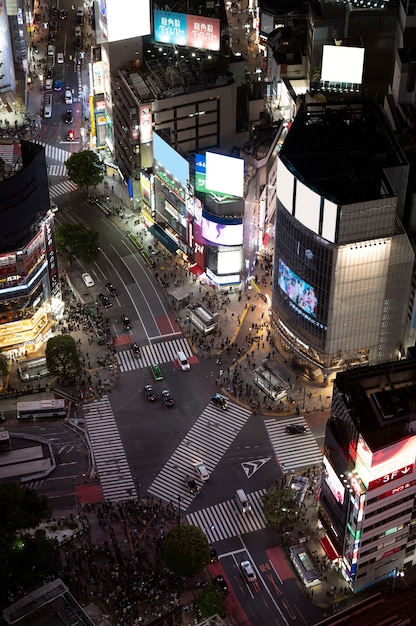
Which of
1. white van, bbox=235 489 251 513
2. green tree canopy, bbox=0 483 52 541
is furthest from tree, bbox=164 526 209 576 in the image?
green tree canopy, bbox=0 483 52 541

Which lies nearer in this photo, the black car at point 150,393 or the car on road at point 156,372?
the black car at point 150,393

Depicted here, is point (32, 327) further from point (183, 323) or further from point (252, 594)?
point (252, 594)

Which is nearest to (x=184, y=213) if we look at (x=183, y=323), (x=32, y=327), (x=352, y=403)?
(x=183, y=323)

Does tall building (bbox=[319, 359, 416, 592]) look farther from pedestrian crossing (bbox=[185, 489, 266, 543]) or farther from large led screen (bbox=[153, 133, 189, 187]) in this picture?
large led screen (bbox=[153, 133, 189, 187])

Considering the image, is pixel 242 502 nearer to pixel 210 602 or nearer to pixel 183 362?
pixel 210 602

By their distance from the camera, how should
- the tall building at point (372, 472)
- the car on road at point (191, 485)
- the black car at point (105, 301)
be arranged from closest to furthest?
the tall building at point (372, 472), the car on road at point (191, 485), the black car at point (105, 301)

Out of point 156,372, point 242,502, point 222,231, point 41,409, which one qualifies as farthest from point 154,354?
point 242,502

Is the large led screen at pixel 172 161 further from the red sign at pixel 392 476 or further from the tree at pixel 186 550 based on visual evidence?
the red sign at pixel 392 476

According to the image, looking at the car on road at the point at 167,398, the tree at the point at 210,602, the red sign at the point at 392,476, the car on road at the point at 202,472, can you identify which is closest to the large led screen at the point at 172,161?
the car on road at the point at 167,398
